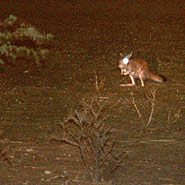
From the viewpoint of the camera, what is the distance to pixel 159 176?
539 cm

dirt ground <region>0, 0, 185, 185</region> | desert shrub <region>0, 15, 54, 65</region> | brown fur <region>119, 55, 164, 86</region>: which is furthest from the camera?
brown fur <region>119, 55, 164, 86</region>

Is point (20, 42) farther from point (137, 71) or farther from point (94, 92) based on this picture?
point (137, 71)

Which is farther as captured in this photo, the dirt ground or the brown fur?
the brown fur

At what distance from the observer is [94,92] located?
29.1 feet

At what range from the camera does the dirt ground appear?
5621 millimetres

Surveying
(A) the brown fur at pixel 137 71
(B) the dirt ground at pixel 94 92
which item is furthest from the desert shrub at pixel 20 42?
(A) the brown fur at pixel 137 71

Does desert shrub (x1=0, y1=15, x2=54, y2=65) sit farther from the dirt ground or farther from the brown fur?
the brown fur

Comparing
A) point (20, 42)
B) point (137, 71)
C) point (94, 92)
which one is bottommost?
point (94, 92)

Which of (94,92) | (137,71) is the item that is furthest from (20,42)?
(137,71)

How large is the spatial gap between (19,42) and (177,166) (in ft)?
18.4

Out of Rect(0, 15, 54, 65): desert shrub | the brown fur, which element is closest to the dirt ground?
the brown fur

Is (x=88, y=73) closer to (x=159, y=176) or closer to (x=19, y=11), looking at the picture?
(x=159, y=176)

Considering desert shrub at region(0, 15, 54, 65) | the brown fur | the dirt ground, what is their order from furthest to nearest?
the brown fur → desert shrub at region(0, 15, 54, 65) → the dirt ground

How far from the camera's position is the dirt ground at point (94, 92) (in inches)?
221
